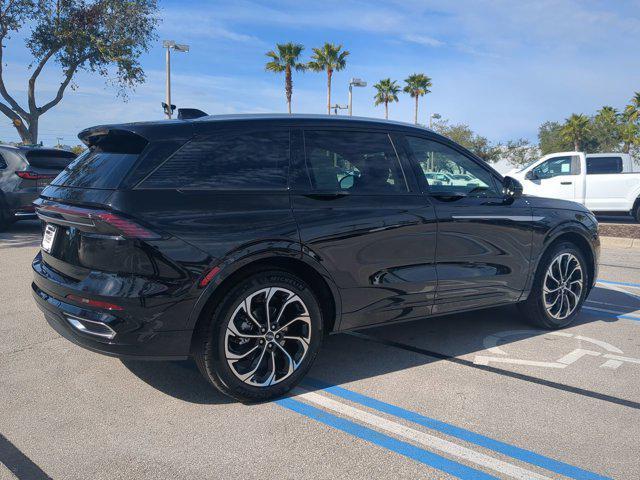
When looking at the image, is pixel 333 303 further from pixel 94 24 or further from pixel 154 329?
pixel 94 24

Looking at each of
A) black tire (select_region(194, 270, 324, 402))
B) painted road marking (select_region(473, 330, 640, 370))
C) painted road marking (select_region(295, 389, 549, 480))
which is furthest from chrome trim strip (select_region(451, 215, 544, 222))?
painted road marking (select_region(295, 389, 549, 480))

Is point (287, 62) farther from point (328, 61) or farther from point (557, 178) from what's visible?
point (557, 178)

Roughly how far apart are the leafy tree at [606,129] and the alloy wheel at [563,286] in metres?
53.4

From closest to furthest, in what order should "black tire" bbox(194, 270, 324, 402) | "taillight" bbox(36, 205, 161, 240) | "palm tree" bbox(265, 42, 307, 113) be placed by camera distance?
"taillight" bbox(36, 205, 161, 240)
"black tire" bbox(194, 270, 324, 402)
"palm tree" bbox(265, 42, 307, 113)

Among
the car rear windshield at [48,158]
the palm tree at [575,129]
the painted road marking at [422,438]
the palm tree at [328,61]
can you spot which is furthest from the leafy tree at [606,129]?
the painted road marking at [422,438]

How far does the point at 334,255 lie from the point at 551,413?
5.47 feet

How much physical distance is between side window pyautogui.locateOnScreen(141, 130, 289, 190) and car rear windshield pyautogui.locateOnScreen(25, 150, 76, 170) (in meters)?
8.43

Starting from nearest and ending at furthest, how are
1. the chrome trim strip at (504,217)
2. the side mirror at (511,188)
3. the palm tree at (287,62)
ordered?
the chrome trim strip at (504,217) → the side mirror at (511,188) → the palm tree at (287,62)

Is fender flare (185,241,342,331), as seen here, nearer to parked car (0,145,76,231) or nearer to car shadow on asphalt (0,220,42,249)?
car shadow on asphalt (0,220,42,249)

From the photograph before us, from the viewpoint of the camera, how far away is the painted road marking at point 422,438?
2805 mm

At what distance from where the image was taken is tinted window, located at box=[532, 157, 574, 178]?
1502cm

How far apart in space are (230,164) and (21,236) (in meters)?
8.87

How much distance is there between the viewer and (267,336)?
354 cm

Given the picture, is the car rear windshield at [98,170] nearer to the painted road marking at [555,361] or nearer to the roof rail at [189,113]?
the roof rail at [189,113]
